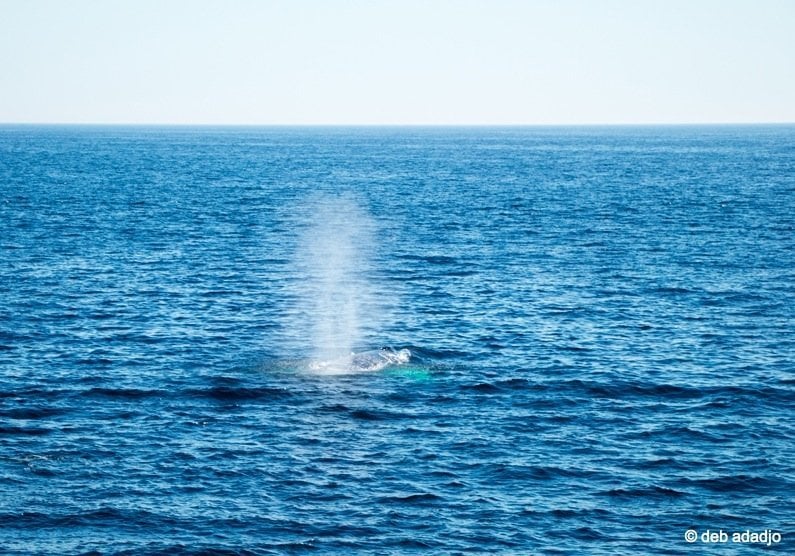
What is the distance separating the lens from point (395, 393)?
57.8 metres

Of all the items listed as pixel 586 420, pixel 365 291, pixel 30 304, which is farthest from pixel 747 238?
pixel 30 304

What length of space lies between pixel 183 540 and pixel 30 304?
149 ft

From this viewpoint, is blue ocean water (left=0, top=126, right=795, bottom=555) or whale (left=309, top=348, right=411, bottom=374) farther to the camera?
whale (left=309, top=348, right=411, bottom=374)

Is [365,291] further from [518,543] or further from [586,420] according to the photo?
[518,543]

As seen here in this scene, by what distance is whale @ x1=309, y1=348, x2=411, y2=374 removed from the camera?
62.0 m

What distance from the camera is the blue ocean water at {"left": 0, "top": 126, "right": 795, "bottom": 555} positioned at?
135 feet

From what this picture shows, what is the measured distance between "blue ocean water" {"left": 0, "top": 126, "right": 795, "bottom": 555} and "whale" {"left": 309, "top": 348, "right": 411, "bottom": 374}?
21 centimetres

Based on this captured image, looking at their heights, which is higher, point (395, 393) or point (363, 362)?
point (363, 362)

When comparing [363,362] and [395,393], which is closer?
[395,393]

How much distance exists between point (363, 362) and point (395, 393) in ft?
19.1

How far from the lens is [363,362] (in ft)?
207

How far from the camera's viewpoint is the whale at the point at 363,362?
62000 millimetres

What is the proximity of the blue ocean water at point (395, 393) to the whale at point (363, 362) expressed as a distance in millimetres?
205

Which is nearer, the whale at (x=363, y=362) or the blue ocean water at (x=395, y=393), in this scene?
the blue ocean water at (x=395, y=393)
